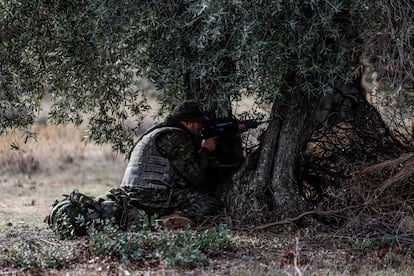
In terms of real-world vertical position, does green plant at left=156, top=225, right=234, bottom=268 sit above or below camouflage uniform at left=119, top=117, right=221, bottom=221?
below

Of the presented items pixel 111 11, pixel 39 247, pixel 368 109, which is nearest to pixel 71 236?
pixel 39 247

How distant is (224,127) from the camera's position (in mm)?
8898

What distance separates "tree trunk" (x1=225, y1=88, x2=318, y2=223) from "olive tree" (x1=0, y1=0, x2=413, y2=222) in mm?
13

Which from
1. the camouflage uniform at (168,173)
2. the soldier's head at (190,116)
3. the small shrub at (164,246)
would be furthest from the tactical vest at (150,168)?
the small shrub at (164,246)

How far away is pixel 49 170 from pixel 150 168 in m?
7.57

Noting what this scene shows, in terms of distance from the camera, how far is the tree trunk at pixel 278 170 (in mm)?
8656

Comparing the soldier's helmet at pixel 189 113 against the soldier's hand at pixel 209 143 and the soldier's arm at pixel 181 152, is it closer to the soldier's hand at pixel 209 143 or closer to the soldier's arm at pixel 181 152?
the soldier's arm at pixel 181 152

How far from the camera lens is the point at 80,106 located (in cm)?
948

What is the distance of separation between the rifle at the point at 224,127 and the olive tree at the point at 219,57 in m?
0.20

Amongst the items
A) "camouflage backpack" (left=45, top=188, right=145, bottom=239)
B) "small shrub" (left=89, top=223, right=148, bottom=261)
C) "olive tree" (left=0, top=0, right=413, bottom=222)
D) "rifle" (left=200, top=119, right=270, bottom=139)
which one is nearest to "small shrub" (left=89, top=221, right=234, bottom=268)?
"small shrub" (left=89, top=223, right=148, bottom=261)

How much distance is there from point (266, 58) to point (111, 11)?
159 centimetres

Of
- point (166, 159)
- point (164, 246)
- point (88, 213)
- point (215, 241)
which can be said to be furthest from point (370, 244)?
point (88, 213)

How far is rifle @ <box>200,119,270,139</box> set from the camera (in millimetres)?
8867

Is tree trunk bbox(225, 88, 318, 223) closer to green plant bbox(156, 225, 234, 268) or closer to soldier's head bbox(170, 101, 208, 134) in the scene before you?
soldier's head bbox(170, 101, 208, 134)
